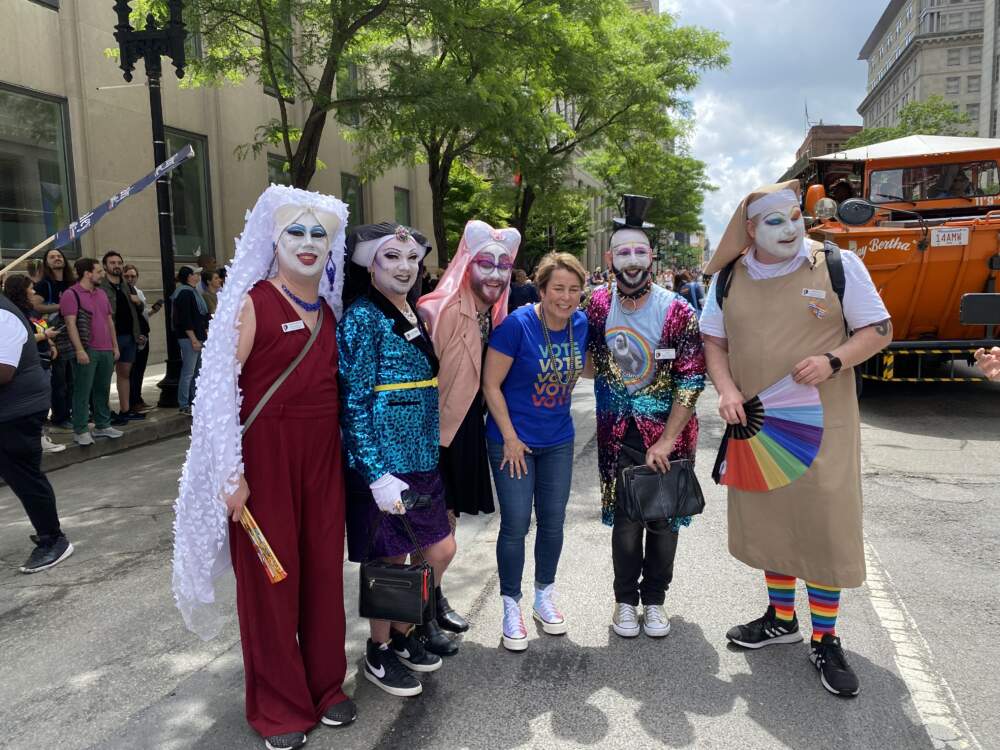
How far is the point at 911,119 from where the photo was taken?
41969mm

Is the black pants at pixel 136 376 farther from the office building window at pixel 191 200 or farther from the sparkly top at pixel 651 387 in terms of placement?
the sparkly top at pixel 651 387

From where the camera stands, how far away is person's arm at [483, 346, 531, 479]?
3.34m

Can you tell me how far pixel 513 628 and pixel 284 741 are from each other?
1139 millimetres

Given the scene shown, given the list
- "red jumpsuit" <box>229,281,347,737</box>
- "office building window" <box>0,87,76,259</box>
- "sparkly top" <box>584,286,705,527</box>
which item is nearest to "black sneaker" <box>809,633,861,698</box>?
"sparkly top" <box>584,286,705,527</box>

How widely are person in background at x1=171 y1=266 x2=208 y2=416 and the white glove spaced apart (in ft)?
23.5

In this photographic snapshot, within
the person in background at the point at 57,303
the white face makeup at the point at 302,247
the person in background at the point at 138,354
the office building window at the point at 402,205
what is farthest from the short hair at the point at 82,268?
the office building window at the point at 402,205

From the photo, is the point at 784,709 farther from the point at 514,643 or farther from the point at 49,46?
the point at 49,46

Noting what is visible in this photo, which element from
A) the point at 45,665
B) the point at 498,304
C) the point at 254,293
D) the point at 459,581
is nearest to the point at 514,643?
the point at 459,581

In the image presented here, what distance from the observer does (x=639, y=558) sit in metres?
3.57

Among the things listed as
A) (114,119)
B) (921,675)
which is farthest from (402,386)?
(114,119)

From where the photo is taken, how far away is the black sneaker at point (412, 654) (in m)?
3.24

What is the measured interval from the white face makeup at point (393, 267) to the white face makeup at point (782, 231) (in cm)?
145

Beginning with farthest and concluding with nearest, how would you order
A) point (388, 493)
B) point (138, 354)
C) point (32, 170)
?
point (32, 170) < point (138, 354) < point (388, 493)

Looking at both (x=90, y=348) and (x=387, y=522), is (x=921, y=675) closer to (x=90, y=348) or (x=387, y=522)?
(x=387, y=522)
